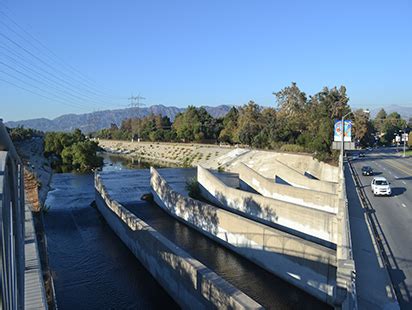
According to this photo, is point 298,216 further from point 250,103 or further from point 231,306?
point 250,103

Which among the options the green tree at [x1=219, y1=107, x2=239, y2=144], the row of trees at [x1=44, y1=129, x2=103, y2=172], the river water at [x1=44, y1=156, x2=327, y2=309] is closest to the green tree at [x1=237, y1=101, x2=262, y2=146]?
the green tree at [x1=219, y1=107, x2=239, y2=144]

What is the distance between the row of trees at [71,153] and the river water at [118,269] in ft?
106

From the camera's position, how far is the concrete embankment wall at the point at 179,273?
12234 mm

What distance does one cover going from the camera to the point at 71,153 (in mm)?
65062

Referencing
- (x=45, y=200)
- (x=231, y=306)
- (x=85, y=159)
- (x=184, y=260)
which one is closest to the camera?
(x=231, y=306)

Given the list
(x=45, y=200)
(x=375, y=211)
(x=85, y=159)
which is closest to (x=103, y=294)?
(x=375, y=211)

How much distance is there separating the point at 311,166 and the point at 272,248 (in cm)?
2928

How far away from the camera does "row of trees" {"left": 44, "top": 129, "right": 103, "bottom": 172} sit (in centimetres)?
6294

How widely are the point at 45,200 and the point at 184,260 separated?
2841 centimetres

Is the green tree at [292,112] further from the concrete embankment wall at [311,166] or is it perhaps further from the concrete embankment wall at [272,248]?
the concrete embankment wall at [272,248]

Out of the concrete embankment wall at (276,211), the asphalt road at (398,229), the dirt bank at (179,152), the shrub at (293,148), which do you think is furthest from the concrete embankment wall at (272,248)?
the dirt bank at (179,152)

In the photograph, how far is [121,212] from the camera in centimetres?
2392

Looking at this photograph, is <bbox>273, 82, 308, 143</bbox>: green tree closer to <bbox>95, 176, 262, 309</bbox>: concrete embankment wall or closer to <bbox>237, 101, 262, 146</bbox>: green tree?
<bbox>237, 101, 262, 146</bbox>: green tree

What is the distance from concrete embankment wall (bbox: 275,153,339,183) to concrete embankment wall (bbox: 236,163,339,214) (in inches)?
350
